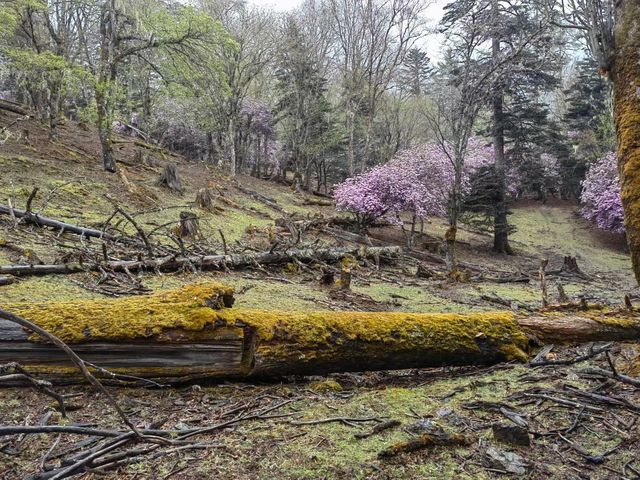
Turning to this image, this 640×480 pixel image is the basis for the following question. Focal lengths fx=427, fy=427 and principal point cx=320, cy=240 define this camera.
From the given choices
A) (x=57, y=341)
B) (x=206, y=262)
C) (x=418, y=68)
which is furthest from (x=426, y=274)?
(x=418, y=68)

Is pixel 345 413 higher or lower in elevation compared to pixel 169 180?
lower

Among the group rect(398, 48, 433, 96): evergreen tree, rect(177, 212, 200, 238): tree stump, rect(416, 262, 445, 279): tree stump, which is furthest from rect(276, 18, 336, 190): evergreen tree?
rect(177, 212, 200, 238): tree stump

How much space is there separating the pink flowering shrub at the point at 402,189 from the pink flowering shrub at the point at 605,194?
6626mm

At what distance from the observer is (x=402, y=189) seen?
1584cm

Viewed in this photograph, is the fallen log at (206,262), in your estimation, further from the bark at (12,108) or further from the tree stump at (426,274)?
the bark at (12,108)

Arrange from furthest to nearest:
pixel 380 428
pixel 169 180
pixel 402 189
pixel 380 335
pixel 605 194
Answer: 1. pixel 605 194
2. pixel 402 189
3. pixel 169 180
4. pixel 380 335
5. pixel 380 428

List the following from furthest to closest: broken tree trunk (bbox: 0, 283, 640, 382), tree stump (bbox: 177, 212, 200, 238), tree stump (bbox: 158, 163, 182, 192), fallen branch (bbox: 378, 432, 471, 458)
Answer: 1. tree stump (bbox: 158, 163, 182, 192)
2. tree stump (bbox: 177, 212, 200, 238)
3. broken tree trunk (bbox: 0, 283, 640, 382)
4. fallen branch (bbox: 378, 432, 471, 458)

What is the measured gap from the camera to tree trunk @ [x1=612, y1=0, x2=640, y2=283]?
9.57 feet

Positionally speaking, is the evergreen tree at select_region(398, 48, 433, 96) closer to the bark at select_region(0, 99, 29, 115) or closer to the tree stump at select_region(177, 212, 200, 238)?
the bark at select_region(0, 99, 29, 115)

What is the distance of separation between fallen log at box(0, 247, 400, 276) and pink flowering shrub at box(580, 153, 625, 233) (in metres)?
13.5

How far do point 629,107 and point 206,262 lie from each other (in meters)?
5.89

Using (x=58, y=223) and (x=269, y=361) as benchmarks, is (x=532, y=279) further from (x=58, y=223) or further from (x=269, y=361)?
(x=58, y=223)

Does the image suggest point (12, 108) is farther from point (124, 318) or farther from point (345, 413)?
point (345, 413)

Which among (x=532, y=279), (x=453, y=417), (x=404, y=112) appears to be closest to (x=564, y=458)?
(x=453, y=417)
